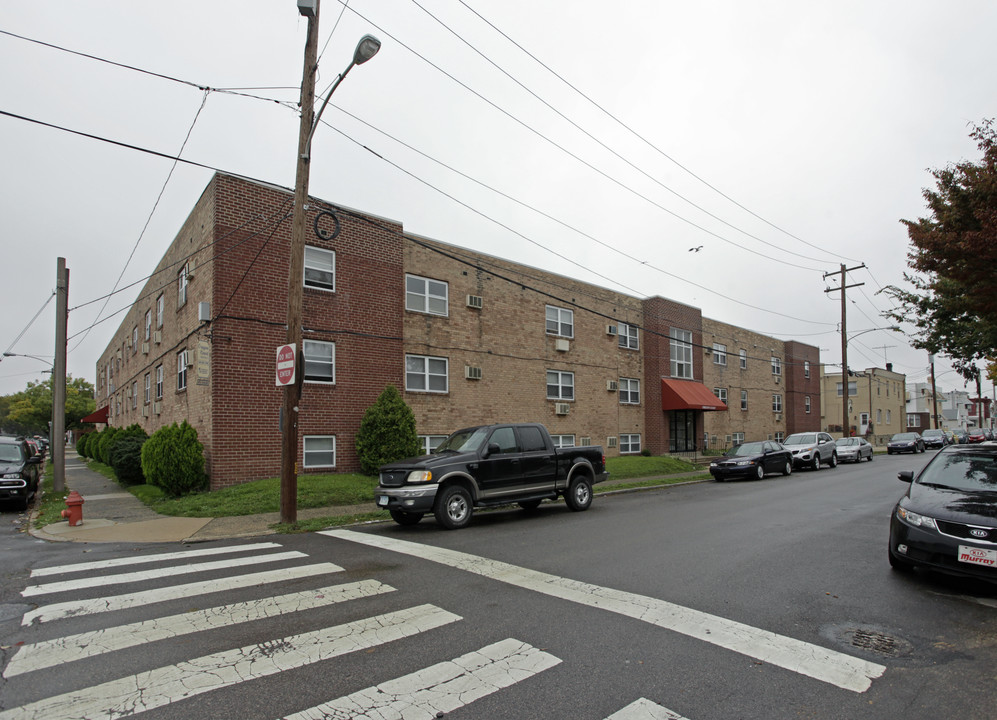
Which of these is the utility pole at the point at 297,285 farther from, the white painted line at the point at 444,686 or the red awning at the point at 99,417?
the red awning at the point at 99,417

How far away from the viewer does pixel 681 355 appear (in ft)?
96.6

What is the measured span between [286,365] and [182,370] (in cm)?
838

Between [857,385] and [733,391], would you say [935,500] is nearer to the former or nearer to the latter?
[733,391]

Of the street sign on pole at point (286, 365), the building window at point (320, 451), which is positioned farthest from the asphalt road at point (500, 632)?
the building window at point (320, 451)

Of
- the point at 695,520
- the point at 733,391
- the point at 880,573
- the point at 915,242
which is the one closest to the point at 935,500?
the point at 880,573

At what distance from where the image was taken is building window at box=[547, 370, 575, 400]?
22.8m

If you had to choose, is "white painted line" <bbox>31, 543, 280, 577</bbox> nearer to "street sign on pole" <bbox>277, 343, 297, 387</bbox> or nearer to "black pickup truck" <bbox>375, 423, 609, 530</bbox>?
"black pickup truck" <bbox>375, 423, 609, 530</bbox>

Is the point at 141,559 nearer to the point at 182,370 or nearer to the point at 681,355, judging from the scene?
the point at 182,370

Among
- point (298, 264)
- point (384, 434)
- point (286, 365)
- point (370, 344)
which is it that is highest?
point (298, 264)

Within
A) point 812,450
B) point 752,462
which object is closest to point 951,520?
point 752,462

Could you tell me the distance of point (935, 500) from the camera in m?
6.51

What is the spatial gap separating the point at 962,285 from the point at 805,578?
8042mm

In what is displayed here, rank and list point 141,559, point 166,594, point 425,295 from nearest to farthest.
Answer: point 166,594 → point 141,559 → point 425,295

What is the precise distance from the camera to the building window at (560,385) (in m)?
22.8
